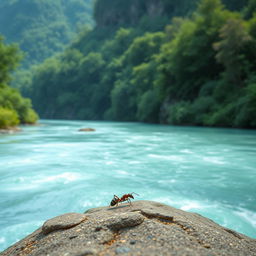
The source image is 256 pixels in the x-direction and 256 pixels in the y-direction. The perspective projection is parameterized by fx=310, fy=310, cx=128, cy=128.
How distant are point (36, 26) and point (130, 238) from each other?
176159 millimetres

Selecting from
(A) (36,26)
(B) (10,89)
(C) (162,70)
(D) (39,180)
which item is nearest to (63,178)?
(D) (39,180)

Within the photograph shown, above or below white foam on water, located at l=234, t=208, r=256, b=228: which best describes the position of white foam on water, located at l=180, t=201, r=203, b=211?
below

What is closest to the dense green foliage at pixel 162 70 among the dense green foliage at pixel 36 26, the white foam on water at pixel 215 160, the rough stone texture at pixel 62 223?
the white foam on water at pixel 215 160

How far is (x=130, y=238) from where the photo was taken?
2.97 metres

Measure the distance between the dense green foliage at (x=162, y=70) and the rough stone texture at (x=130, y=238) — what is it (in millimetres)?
23829

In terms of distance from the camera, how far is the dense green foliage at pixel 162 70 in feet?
96.8

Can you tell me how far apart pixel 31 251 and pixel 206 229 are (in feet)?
6.05

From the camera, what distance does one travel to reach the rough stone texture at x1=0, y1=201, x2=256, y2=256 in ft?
8.80

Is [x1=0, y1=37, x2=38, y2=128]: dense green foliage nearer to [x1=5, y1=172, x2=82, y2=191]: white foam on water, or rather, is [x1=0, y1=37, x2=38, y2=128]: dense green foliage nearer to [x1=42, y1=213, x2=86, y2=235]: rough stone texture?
[x1=5, y1=172, x2=82, y2=191]: white foam on water

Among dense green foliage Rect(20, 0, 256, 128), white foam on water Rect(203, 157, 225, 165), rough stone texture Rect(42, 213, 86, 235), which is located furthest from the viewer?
dense green foliage Rect(20, 0, 256, 128)

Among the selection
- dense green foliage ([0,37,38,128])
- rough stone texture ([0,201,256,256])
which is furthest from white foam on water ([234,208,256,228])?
dense green foliage ([0,37,38,128])

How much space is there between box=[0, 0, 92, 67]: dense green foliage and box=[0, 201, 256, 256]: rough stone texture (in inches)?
6015

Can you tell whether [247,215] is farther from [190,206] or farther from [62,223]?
[62,223]

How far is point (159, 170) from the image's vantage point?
9797 mm
